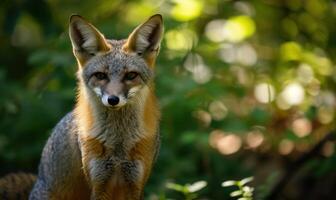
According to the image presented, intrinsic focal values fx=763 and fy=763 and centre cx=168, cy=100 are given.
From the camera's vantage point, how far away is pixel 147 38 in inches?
262

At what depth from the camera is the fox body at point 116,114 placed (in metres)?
6.46

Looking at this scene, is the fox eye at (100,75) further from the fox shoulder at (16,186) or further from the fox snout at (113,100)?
the fox shoulder at (16,186)

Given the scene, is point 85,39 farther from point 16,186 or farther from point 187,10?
point 187,10

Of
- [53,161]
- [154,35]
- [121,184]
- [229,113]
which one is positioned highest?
[229,113]

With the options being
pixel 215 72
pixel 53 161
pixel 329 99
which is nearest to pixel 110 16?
pixel 215 72

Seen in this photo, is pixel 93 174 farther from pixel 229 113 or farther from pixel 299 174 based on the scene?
pixel 299 174

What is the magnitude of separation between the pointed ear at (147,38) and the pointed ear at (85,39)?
8.6 inches

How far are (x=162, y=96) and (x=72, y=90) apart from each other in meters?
1.11

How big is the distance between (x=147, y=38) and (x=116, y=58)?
0.35 metres

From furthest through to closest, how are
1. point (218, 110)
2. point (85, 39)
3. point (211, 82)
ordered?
point (218, 110)
point (211, 82)
point (85, 39)

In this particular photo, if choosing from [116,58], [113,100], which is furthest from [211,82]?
[113,100]

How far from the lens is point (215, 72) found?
32.9ft

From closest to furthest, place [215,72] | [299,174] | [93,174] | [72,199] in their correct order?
[93,174]
[72,199]
[215,72]
[299,174]

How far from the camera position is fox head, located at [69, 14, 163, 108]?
6367 mm
